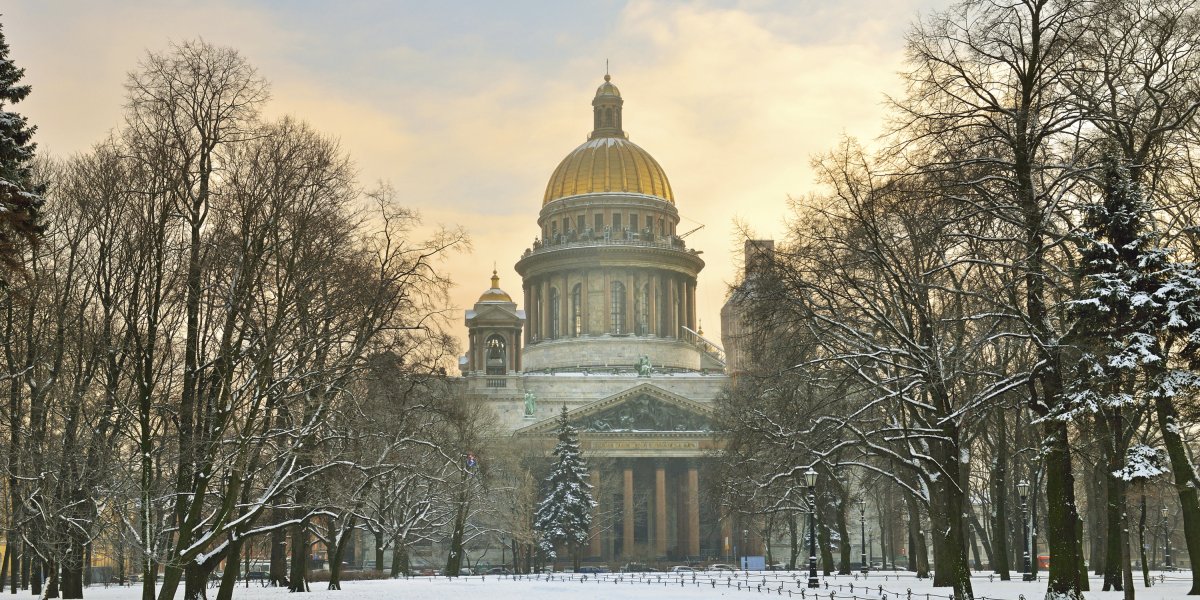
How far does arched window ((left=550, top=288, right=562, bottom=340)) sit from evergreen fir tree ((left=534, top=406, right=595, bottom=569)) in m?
40.8

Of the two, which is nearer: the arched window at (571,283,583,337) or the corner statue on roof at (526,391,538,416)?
the corner statue on roof at (526,391,538,416)

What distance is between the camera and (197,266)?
77.4 feet

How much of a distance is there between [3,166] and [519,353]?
88966 mm

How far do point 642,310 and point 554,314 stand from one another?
8144mm

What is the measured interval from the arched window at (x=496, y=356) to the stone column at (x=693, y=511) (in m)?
18.0

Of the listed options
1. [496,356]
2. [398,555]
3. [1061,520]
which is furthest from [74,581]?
[496,356]

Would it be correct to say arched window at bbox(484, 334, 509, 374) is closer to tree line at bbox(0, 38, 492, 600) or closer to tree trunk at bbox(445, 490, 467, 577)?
tree trunk at bbox(445, 490, 467, 577)

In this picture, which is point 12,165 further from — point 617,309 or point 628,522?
point 617,309

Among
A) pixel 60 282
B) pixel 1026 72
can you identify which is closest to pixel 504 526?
pixel 60 282

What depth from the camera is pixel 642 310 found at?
399 ft

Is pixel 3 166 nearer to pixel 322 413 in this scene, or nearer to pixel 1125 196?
pixel 322 413

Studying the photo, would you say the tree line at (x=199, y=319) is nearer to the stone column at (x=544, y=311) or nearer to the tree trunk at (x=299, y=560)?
the tree trunk at (x=299, y=560)

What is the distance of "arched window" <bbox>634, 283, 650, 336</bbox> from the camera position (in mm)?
120500

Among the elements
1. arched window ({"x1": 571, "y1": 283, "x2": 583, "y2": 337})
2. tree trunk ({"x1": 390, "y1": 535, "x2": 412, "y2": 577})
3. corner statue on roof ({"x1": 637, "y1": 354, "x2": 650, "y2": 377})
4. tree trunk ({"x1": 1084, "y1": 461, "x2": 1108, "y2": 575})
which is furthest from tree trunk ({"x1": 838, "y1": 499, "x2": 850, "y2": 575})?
arched window ({"x1": 571, "y1": 283, "x2": 583, "y2": 337})
